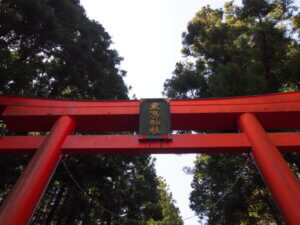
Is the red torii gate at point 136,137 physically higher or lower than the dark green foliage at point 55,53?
lower

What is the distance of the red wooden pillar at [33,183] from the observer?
3.18m

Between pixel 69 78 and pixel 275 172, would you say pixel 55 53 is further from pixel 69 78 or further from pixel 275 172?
pixel 275 172

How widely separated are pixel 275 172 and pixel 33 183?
11.7 ft

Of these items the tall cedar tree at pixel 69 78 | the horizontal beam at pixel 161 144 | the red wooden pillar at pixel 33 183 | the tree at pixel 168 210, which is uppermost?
the tree at pixel 168 210

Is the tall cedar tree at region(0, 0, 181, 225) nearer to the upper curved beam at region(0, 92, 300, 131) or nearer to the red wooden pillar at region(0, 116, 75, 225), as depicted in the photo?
the upper curved beam at region(0, 92, 300, 131)

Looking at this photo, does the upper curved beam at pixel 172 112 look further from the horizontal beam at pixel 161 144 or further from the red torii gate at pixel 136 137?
the horizontal beam at pixel 161 144

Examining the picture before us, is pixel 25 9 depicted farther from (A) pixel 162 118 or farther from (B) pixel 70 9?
(A) pixel 162 118

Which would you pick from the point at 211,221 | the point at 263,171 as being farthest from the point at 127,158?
the point at 263,171

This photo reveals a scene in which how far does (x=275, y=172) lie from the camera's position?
353 cm

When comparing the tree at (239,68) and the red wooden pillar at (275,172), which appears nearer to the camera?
the red wooden pillar at (275,172)

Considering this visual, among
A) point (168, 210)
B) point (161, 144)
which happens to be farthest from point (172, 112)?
point (168, 210)

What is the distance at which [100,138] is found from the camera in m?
4.50

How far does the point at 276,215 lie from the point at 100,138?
9.26 meters

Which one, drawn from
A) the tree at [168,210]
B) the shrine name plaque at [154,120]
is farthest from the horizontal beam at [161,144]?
the tree at [168,210]
